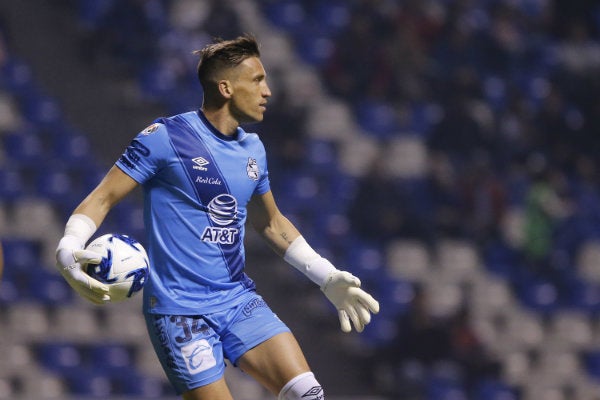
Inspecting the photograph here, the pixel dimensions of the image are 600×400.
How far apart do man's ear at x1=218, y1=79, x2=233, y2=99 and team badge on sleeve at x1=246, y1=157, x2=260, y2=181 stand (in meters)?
0.34

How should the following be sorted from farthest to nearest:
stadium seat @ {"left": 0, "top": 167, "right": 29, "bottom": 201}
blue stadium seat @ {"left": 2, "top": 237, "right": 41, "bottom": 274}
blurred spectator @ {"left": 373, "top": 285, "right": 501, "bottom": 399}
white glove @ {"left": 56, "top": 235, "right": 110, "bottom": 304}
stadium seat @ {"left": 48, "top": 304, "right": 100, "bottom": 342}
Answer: blurred spectator @ {"left": 373, "top": 285, "right": 501, "bottom": 399}
stadium seat @ {"left": 0, "top": 167, "right": 29, "bottom": 201}
blue stadium seat @ {"left": 2, "top": 237, "right": 41, "bottom": 274}
stadium seat @ {"left": 48, "top": 304, "right": 100, "bottom": 342}
white glove @ {"left": 56, "top": 235, "right": 110, "bottom": 304}

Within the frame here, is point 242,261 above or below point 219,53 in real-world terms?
below

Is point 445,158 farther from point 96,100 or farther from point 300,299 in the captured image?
point 96,100

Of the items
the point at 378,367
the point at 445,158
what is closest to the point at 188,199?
the point at 378,367

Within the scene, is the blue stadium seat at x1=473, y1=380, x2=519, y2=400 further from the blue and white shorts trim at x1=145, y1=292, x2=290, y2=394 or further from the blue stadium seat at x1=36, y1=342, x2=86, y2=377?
the blue and white shorts trim at x1=145, y1=292, x2=290, y2=394

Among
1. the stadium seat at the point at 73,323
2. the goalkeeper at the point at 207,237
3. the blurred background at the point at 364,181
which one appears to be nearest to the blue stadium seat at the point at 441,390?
the blurred background at the point at 364,181

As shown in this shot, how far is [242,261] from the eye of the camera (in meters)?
5.35

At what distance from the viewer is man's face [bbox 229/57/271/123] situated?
5316 mm

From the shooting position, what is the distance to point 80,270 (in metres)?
4.60

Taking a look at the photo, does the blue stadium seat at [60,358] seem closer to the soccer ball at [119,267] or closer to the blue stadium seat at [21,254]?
the blue stadium seat at [21,254]

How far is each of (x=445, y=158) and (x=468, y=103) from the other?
106 cm

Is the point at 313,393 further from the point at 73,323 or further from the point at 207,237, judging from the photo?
the point at 73,323

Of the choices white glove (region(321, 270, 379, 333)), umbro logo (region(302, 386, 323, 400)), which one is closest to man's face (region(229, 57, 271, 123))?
white glove (region(321, 270, 379, 333))

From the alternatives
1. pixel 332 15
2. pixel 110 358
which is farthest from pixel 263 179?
pixel 332 15
